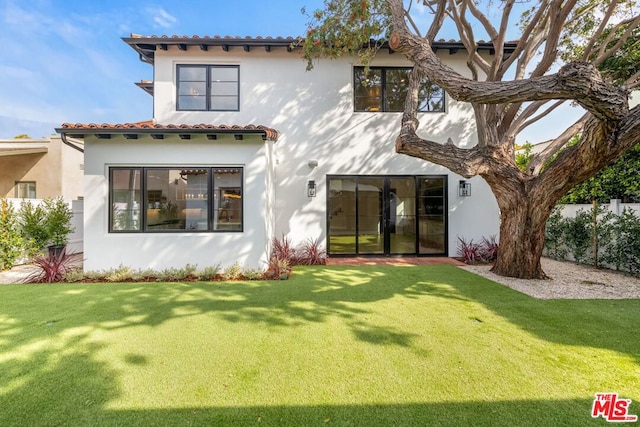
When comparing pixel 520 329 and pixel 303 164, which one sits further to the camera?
pixel 303 164

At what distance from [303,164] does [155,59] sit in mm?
6761

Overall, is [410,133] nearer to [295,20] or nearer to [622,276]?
[295,20]

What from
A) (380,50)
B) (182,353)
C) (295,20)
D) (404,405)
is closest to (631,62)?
(380,50)

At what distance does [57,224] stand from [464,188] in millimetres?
14143

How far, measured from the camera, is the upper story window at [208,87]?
431 inches

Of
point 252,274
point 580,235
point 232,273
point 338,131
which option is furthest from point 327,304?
point 580,235

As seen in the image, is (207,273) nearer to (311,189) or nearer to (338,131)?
(311,189)

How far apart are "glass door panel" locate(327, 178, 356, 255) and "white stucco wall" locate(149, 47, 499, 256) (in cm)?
32

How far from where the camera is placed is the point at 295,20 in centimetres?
1028

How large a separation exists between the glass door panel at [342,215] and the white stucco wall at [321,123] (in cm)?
32

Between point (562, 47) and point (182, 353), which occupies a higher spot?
point (562, 47)

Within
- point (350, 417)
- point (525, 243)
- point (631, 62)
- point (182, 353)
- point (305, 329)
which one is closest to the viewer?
point (350, 417)

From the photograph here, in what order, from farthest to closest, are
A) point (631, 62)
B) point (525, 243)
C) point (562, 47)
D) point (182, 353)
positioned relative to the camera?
point (562, 47)
point (631, 62)
point (525, 243)
point (182, 353)

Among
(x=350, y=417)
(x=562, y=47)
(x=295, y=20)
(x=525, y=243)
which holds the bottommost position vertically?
(x=350, y=417)
